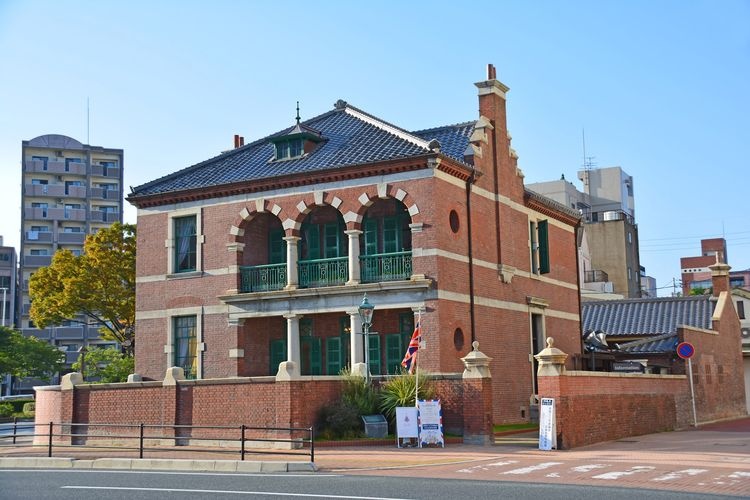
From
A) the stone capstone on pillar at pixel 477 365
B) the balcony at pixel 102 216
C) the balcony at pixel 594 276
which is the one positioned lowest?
the stone capstone on pillar at pixel 477 365

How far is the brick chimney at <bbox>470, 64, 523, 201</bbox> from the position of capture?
32856 mm

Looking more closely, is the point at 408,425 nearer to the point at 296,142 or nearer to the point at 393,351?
the point at 393,351

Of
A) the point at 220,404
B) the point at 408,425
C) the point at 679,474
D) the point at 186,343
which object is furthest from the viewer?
the point at 186,343

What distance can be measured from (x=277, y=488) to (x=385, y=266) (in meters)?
15.5

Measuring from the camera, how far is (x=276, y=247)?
33.8m

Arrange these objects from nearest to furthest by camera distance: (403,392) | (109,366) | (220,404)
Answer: (403,392) → (220,404) → (109,366)

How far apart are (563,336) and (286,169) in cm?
1393

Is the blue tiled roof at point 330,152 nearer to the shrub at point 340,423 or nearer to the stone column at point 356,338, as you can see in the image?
the stone column at point 356,338

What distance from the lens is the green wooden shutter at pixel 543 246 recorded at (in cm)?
3656

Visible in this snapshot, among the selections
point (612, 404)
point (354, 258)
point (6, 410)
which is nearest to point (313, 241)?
point (354, 258)

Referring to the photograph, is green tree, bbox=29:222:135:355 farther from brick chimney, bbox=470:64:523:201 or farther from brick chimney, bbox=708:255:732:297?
→ brick chimney, bbox=708:255:732:297

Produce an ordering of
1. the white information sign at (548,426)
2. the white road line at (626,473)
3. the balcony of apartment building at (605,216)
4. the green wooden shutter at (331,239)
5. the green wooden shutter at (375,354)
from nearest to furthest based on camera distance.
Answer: the white road line at (626,473) → the white information sign at (548,426) → the green wooden shutter at (375,354) → the green wooden shutter at (331,239) → the balcony of apartment building at (605,216)

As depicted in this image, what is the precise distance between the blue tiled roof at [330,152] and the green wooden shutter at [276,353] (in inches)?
230

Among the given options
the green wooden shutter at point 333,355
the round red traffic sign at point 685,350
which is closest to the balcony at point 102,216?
the green wooden shutter at point 333,355
